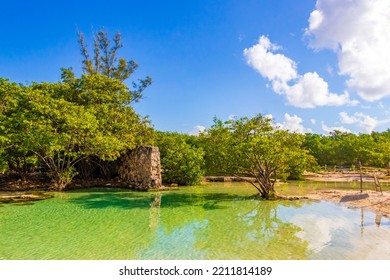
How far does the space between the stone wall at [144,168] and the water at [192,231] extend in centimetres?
642

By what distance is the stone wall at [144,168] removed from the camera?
23.1 meters

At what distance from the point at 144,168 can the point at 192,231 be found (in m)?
13.4

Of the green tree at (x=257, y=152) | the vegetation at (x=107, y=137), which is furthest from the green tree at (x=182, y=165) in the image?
the green tree at (x=257, y=152)

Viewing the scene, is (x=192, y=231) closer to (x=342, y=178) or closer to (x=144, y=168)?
(x=144, y=168)

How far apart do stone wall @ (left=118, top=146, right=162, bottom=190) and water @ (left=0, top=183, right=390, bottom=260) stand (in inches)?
253

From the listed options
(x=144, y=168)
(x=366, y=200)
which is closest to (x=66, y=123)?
(x=144, y=168)

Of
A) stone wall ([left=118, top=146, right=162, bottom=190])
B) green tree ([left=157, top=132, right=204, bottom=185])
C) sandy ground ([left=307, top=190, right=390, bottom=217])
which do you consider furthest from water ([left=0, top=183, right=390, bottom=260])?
green tree ([left=157, top=132, right=204, bottom=185])

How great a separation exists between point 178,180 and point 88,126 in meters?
9.79

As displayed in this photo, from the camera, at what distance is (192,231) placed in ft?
35.0

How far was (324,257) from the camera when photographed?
8.05m

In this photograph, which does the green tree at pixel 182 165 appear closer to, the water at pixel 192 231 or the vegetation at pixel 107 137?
the vegetation at pixel 107 137

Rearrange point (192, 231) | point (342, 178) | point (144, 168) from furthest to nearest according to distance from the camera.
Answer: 1. point (342, 178)
2. point (144, 168)
3. point (192, 231)

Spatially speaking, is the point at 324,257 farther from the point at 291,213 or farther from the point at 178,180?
the point at 178,180

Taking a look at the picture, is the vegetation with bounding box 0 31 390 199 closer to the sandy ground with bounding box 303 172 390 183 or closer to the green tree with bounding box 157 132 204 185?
the green tree with bounding box 157 132 204 185
